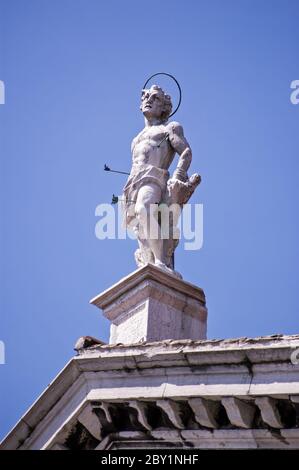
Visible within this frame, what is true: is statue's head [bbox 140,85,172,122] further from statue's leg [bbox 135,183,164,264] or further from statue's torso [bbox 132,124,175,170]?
statue's leg [bbox 135,183,164,264]

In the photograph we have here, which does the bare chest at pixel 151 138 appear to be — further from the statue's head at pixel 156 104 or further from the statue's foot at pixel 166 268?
the statue's foot at pixel 166 268

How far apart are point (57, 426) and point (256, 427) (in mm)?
2415

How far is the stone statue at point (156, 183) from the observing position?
48.5ft

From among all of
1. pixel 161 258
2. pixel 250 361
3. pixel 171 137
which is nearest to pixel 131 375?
pixel 250 361

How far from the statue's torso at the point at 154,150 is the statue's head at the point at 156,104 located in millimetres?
333

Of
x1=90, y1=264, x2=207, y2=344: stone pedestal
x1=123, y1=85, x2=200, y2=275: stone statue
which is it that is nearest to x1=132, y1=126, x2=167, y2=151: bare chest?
x1=123, y1=85, x2=200, y2=275: stone statue

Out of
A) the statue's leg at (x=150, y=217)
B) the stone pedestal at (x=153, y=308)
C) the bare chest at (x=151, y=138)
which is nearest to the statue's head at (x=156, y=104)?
the bare chest at (x=151, y=138)

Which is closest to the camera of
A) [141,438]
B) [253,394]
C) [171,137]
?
[253,394]

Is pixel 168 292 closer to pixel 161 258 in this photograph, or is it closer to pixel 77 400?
pixel 161 258

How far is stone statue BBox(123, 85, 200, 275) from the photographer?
1479cm

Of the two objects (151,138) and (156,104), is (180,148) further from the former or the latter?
(156,104)

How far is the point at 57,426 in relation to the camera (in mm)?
12906

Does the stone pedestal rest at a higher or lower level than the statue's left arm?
lower

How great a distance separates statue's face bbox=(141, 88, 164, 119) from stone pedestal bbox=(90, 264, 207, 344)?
311 cm
